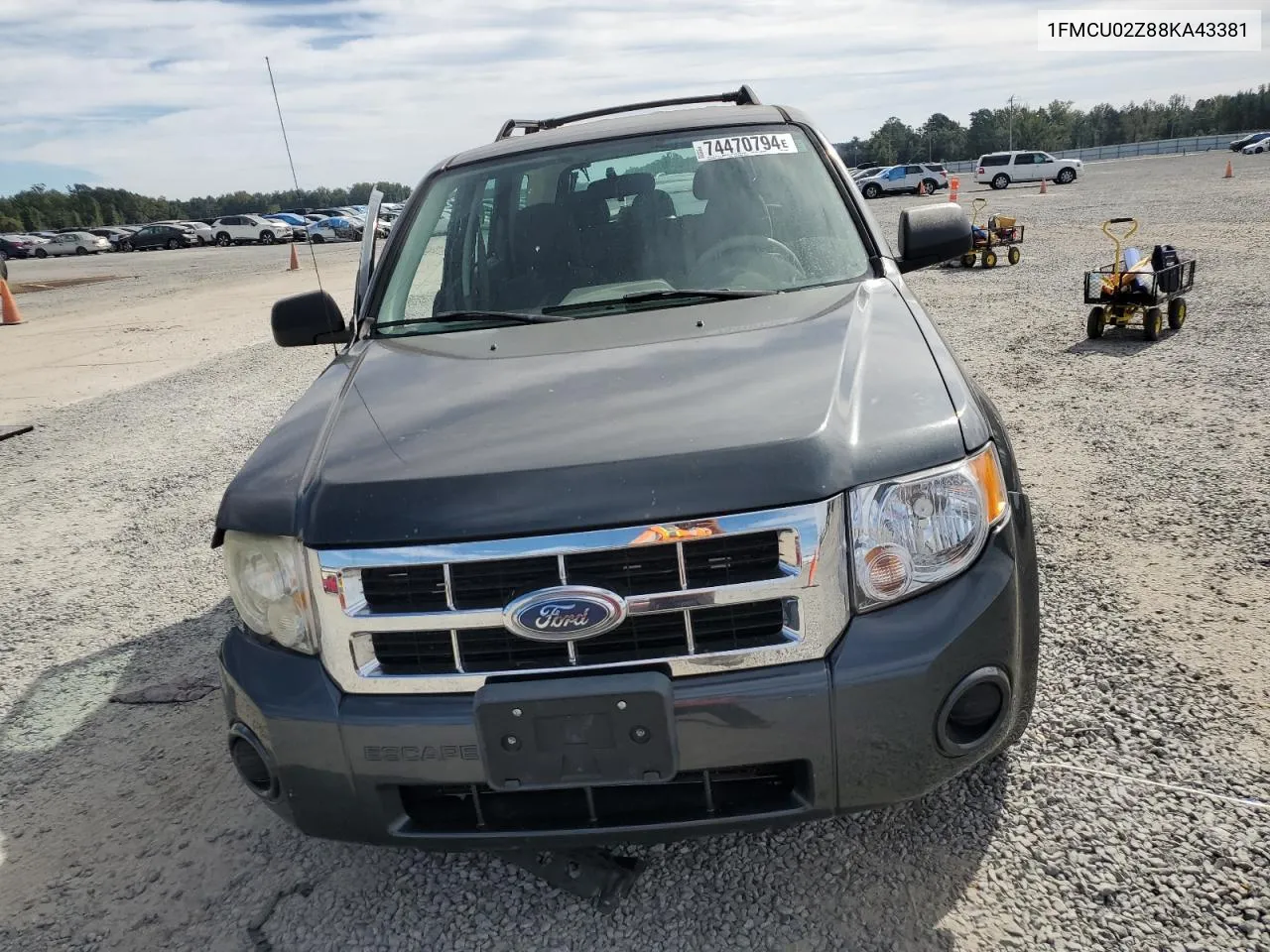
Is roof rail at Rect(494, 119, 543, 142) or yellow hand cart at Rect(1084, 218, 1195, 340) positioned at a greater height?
roof rail at Rect(494, 119, 543, 142)

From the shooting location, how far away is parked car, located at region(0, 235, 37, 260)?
50406 millimetres

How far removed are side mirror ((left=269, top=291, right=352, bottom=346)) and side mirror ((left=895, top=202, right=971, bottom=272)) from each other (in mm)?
2003

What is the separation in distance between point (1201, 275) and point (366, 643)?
39.5ft

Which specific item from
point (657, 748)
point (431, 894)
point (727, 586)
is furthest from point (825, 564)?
point (431, 894)

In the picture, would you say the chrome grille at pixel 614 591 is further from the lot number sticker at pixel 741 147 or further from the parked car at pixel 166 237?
the parked car at pixel 166 237

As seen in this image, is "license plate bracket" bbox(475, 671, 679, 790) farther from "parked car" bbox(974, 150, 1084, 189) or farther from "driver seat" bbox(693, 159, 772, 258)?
"parked car" bbox(974, 150, 1084, 189)

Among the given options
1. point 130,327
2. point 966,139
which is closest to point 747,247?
point 130,327

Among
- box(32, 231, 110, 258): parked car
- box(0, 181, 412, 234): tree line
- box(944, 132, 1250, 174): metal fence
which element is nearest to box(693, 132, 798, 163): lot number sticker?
box(32, 231, 110, 258): parked car

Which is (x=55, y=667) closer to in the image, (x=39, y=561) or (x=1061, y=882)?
(x=39, y=561)

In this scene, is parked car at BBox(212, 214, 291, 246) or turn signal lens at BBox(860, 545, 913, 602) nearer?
turn signal lens at BBox(860, 545, 913, 602)

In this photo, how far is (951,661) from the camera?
200 centimetres

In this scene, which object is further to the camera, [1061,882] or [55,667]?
[55,667]

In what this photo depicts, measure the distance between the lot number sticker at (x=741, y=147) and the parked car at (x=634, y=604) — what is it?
130cm

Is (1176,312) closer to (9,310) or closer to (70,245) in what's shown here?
(9,310)
